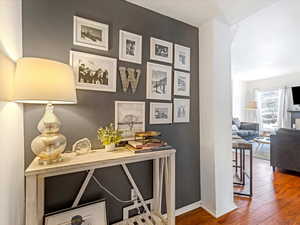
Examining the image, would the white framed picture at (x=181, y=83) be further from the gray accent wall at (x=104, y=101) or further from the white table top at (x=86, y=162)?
the white table top at (x=86, y=162)

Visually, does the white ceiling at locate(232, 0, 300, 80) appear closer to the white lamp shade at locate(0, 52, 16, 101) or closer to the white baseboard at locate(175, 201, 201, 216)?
the white baseboard at locate(175, 201, 201, 216)

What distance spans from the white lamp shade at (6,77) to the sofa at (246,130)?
5.61 m

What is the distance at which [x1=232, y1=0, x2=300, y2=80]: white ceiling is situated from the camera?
2.33 m

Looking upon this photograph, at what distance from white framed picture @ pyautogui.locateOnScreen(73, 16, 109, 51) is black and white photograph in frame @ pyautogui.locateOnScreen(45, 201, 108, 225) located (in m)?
1.32

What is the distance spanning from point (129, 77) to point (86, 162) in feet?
2.91

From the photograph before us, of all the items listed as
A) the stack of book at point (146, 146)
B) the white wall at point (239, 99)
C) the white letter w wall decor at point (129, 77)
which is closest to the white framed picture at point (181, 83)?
the white letter w wall decor at point (129, 77)

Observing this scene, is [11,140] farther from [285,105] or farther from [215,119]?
[285,105]

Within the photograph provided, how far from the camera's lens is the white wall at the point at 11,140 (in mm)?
814

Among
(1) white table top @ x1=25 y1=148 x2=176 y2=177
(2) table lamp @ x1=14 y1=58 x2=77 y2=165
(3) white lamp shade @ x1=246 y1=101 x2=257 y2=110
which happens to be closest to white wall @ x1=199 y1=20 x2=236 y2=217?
(1) white table top @ x1=25 y1=148 x2=176 y2=177

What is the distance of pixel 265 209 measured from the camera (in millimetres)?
1909

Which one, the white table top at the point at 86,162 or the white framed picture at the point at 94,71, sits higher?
the white framed picture at the point at 94,71

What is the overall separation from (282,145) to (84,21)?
11.8ft

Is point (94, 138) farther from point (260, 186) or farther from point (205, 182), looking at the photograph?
point (260, 186)

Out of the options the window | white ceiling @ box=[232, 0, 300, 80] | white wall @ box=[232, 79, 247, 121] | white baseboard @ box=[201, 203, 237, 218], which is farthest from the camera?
white wall @ box=[232, 79, 247, 121]
